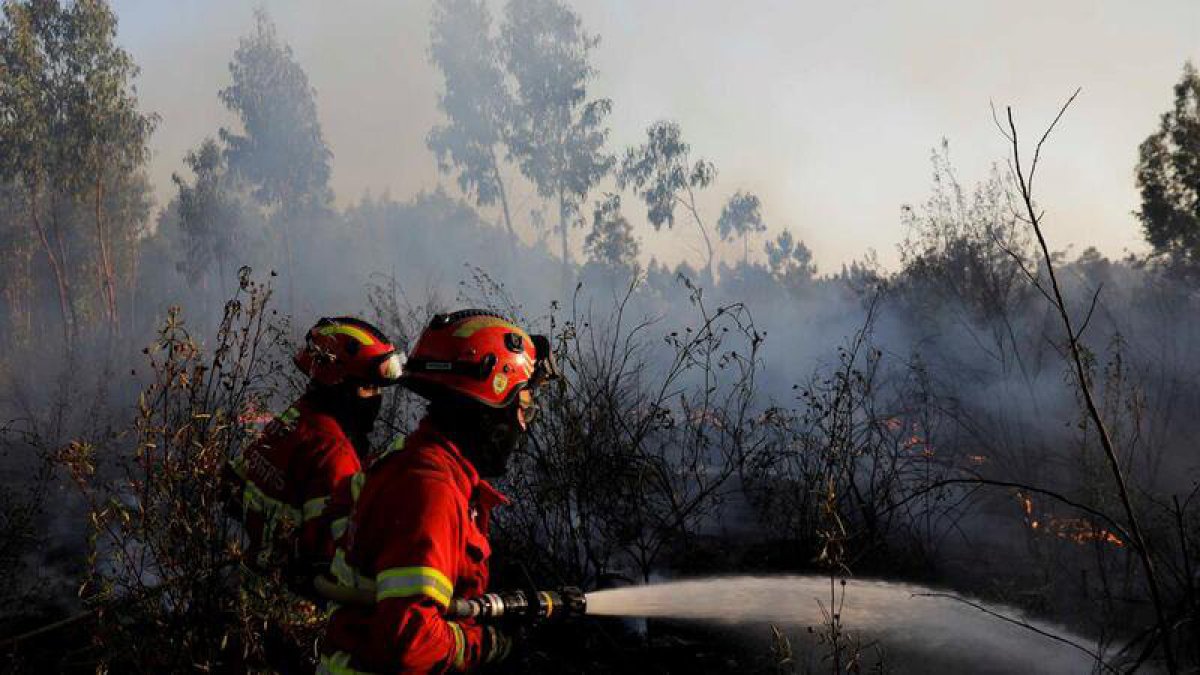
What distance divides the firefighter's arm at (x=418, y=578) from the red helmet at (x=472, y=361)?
18.3 inches

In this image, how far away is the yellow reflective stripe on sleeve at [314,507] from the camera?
3482mm

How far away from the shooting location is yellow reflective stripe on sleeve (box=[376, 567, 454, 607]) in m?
1.94

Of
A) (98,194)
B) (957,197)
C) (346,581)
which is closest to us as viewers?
(346,581)

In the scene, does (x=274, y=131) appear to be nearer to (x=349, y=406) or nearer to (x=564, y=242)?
(x=564, y=242)

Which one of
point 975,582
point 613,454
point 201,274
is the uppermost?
point 201,274

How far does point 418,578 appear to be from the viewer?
1.94m

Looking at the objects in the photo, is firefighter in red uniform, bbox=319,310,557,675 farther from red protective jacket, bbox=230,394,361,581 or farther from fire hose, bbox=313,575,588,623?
red protective jacket, bbox=230,394,361,581

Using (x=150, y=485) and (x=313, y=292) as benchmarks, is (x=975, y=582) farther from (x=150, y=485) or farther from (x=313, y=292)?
(x=313, y=292)

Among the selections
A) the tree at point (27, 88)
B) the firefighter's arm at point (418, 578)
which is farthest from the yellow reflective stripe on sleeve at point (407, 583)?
the tree at point (27, 88)

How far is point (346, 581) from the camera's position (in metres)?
2.17

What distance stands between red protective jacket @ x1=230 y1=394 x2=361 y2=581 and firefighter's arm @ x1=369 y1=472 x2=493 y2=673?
1.52 m

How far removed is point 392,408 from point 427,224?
65.3 m

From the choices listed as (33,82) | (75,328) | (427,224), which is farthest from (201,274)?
(427,224)

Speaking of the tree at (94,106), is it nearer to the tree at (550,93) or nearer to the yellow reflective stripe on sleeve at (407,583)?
the tree at (550,93)
